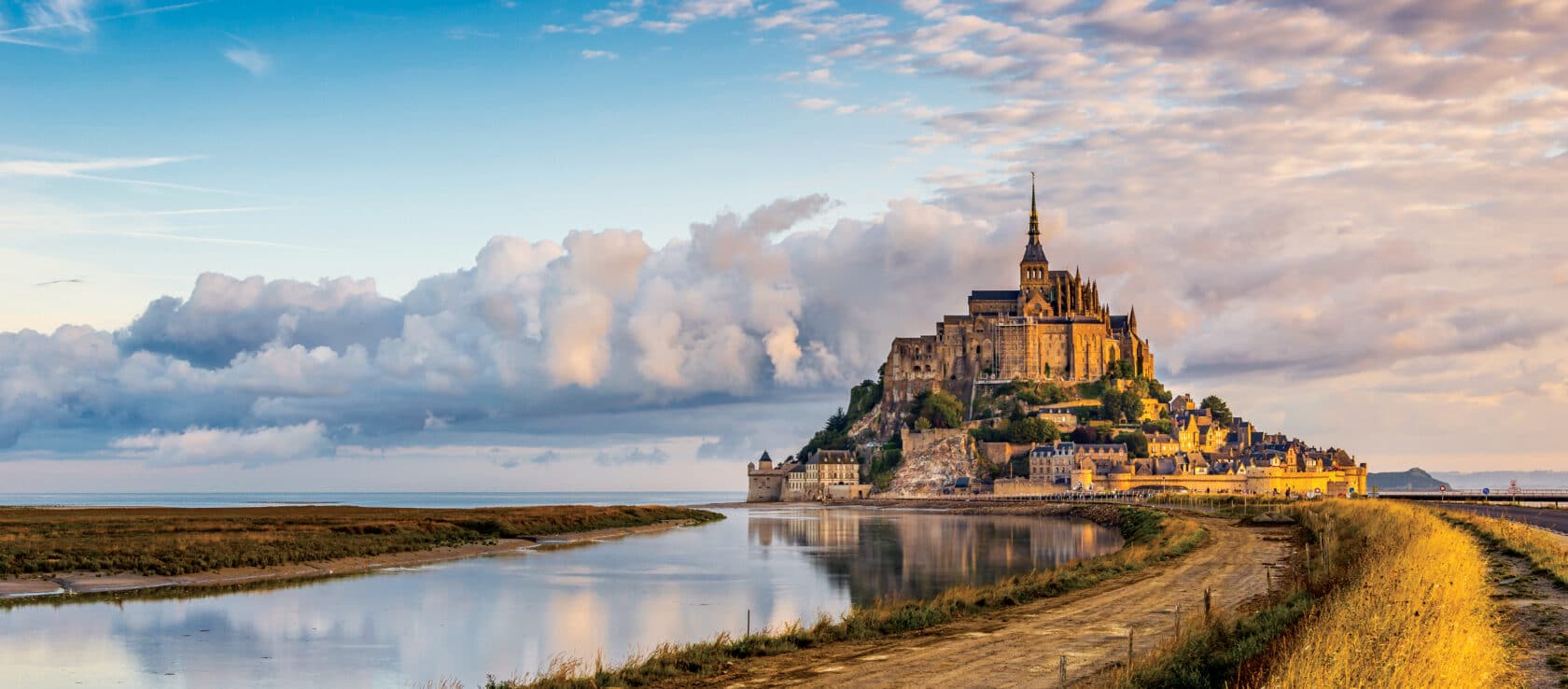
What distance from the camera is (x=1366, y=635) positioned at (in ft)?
50.1

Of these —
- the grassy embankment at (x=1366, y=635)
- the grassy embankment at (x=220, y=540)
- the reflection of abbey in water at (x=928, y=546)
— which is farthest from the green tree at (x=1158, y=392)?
the grassy embankment at (x=1366, y=635)

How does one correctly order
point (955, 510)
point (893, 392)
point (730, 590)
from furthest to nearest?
point (893, 392)
point (955, 510)
point (730, 590)

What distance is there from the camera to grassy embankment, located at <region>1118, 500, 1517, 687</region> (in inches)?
524

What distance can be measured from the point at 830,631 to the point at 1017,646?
391 cm

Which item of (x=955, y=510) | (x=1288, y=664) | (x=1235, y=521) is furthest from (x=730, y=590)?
(x=955, y=510)

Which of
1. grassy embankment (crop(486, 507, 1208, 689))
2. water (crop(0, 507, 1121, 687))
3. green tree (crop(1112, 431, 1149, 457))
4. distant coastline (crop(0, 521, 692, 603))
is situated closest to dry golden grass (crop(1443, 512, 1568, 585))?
grassy embankment (crop(486, 507, 1208, 689))

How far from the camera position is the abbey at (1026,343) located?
173250 mm

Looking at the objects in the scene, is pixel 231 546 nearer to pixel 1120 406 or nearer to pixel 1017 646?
pixel 1017 646

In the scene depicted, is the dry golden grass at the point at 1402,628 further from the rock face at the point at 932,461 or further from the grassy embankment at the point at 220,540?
the rock face at the point at 932,461

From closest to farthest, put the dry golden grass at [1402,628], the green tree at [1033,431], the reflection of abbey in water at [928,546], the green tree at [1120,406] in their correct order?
the dry golden grass at [1402,628] → the reflection of abbey in water at [928,546] → the green tree at [1033,431] → the green tree at [1120,406]

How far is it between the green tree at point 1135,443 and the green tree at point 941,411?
20.3 meters

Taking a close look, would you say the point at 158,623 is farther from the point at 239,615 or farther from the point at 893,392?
the point at 893,392

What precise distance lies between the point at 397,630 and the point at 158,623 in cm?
532

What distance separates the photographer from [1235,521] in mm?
69875
